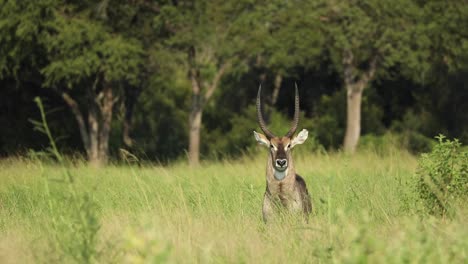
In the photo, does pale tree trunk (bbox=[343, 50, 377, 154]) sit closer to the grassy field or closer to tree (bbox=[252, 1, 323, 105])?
tree (bbox=[252, 1, 323, 105])

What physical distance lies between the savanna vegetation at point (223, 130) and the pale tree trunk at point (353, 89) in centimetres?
6

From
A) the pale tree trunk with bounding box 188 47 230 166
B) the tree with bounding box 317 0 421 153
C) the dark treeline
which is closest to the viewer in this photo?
the dark treeline

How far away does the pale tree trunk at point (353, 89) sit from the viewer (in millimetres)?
26203

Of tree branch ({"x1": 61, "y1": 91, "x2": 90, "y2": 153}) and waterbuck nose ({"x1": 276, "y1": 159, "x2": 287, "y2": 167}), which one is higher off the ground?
waterbuck nose ({"x1": 276, "y1": 159, "x2": 287, "y2": 167})

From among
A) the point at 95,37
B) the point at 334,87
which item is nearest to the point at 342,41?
the point at 95,37

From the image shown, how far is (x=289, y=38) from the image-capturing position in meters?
24.4

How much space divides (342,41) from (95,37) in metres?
6.94

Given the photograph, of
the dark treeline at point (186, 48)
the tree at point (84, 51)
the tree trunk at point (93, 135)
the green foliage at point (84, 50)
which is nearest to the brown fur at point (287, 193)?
the dark treeline at point (186, 48)

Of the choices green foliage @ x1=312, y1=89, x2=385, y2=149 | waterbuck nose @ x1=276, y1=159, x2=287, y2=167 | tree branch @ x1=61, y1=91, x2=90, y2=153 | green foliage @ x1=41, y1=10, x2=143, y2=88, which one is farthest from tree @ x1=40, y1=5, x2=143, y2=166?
waterbuck nose @ x1=276, y1=159, x2=287, y2=167

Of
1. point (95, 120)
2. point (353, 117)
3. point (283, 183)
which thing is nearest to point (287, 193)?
point (283, 183)

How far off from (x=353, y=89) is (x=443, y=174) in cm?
1864

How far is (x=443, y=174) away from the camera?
807 centimetres

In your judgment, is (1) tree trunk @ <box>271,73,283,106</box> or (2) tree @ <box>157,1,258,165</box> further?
(1) tree trunk @ <box>271,73,283,106</box>

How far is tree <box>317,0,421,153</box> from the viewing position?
24.2 metres
